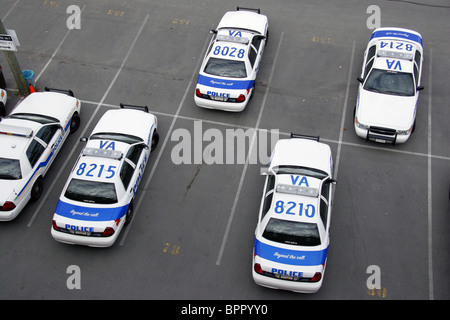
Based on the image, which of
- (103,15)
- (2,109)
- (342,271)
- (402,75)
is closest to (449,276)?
(342,271)

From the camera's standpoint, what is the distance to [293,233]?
400 inches

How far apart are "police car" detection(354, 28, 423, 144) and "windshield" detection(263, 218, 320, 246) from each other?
4.29 meters

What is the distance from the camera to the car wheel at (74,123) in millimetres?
13622

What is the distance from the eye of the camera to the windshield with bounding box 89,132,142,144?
1198 cm

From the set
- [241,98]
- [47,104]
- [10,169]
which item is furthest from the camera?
[241,98]

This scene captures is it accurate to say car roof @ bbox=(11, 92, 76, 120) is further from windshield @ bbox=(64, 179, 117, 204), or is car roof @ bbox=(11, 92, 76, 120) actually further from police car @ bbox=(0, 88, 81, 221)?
windshield @ bbox=(64, 179, 117, 204)

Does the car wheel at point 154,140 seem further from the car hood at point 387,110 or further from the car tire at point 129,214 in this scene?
the car hood at point 387,110

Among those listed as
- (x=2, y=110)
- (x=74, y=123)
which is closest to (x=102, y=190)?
(x=74, y=123)

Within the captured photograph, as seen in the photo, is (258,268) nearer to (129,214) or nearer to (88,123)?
(129,214)

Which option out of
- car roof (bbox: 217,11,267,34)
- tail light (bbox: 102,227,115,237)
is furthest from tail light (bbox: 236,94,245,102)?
tail light (bbox: 102,227,115,237)

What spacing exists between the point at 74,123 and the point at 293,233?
769cm

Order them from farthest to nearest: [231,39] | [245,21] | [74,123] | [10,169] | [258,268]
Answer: [245,21] → [231,39] → [74,123] → [10,169] → [258,268]

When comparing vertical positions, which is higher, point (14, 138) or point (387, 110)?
point (14, 138)
